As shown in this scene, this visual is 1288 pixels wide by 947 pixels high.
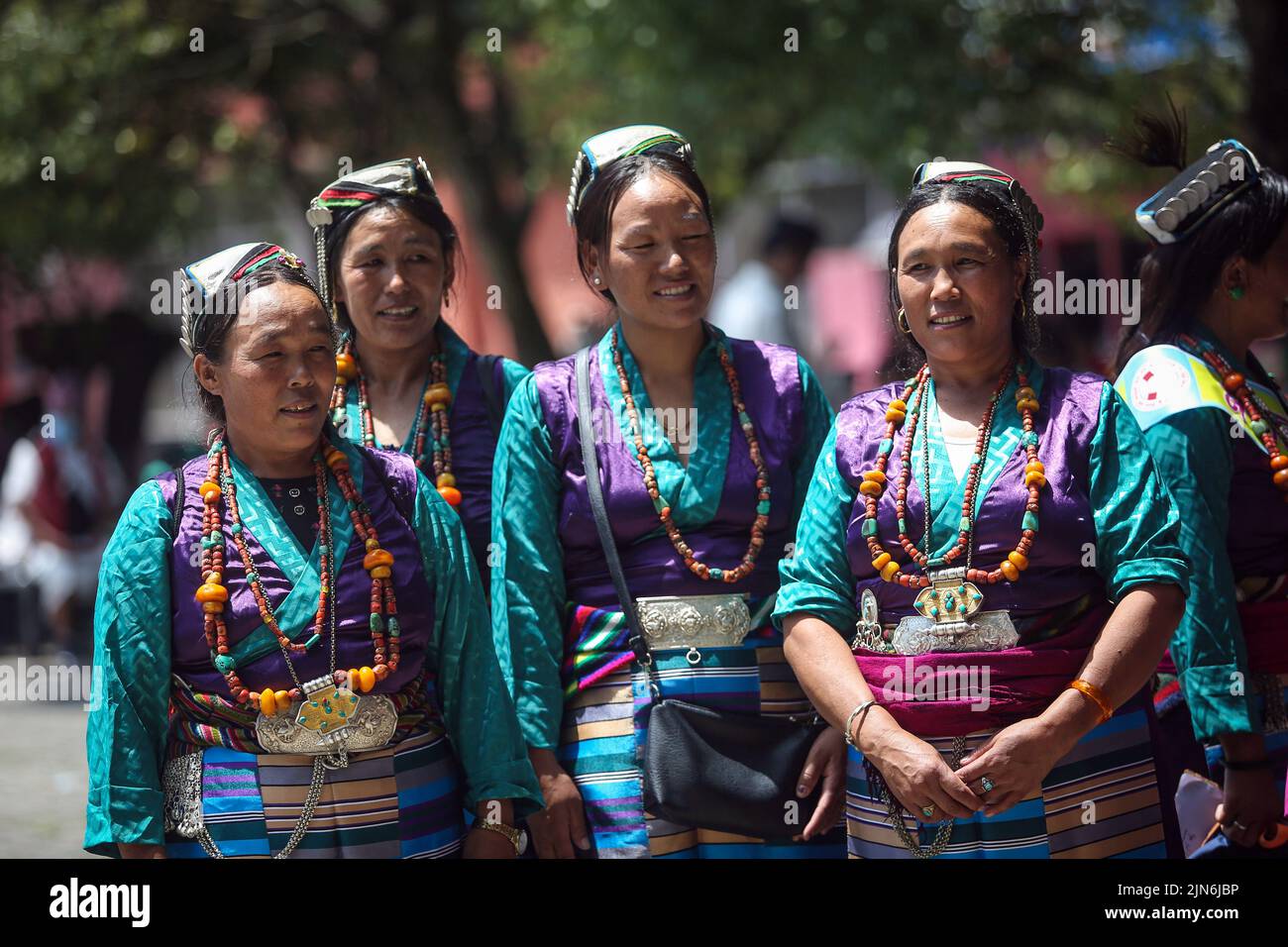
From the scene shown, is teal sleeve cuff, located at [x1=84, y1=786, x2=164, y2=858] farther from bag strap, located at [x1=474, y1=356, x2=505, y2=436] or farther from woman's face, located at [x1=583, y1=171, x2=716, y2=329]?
woman's face, located at [x1=583, y1=171, x2=716, y2=329]

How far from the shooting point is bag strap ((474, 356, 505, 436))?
153 inches

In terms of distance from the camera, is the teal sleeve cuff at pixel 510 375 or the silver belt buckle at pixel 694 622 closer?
the silver belt buckle at pixel 694 622

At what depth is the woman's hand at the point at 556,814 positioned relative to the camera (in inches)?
130

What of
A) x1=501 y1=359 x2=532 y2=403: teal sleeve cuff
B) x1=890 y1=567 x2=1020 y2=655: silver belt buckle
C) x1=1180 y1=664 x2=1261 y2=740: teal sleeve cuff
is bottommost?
x1=1180 y1=664 x2=1261 y2=740: teal sleeve cuff

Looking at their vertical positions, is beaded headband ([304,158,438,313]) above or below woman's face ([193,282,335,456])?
above

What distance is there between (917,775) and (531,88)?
33.3ft

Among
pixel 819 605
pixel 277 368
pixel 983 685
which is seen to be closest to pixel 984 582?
pixel 983 685

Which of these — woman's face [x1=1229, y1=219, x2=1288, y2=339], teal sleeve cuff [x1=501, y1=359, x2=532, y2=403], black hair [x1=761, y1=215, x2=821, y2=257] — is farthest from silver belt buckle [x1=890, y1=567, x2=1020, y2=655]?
black hair [x1=761, y1=215, x2=821, y2=257]

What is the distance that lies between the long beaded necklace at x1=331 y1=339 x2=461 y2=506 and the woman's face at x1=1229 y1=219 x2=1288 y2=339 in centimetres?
196

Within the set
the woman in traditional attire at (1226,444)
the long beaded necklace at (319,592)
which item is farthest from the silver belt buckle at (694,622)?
the woman in traditional attire at (1226,444)

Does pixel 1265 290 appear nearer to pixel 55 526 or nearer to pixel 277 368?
pixel 277 368

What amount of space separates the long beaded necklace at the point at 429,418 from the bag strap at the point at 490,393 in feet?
0.31

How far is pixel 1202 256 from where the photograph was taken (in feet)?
12.0

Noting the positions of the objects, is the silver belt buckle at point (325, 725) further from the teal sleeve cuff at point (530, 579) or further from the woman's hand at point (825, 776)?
the woman's hand at point (825, 776)
